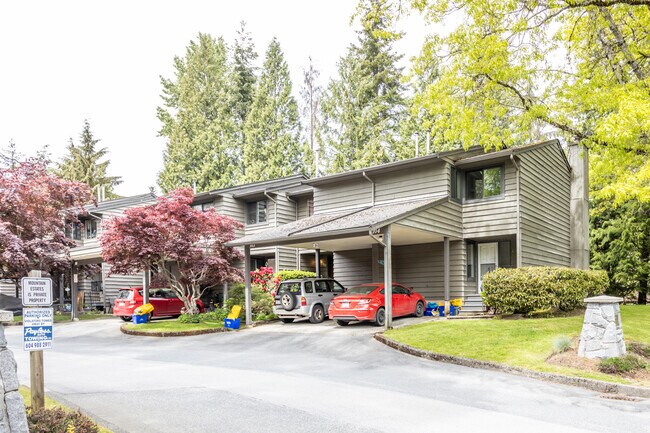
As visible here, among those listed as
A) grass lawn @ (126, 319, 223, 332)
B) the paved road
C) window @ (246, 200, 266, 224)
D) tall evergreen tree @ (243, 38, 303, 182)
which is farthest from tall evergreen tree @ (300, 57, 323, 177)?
the paved road

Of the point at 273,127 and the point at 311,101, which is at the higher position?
the point at 311,101

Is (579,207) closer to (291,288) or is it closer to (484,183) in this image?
(484,183)

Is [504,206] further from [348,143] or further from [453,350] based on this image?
[348,143]

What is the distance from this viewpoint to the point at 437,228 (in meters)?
18.4

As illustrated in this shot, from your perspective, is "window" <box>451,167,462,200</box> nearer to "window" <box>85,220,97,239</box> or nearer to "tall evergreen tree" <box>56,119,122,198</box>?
"window" <box>85,220,97,239</box>

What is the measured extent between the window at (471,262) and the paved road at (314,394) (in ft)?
27.5

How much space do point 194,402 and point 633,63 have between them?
12.8 metres

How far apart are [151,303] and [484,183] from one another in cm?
1631

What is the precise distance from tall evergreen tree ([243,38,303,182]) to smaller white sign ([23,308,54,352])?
3513 centimetres

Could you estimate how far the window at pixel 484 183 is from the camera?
19953 millimetres

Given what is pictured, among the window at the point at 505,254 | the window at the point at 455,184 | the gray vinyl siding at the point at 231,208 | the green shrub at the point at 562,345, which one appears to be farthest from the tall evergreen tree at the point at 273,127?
the green shrub at the point at 562,345

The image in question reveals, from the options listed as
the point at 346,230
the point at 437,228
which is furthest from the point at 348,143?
the point at 346,230

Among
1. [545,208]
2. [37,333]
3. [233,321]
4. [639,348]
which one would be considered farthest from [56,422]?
[545,208]

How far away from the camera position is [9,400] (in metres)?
4.64
